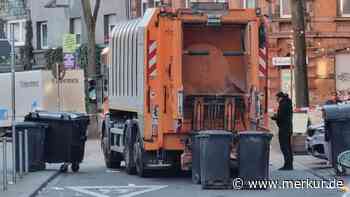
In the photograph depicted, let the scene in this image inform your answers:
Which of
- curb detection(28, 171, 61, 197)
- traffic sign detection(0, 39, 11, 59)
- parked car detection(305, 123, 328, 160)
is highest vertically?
traffic sign detection(0, 39, 11, 59)

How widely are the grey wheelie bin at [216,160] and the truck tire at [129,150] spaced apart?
331 centimetres

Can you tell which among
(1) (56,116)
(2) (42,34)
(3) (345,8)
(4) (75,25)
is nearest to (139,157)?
(1) (56,116)

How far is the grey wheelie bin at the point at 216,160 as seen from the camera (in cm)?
1631

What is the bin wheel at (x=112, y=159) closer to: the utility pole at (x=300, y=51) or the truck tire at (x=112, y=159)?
the truck tire at (x=112, y=159)

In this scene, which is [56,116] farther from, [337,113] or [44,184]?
[337,113]

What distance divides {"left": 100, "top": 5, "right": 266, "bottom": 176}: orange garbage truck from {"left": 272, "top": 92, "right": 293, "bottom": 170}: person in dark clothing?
72.2 inches

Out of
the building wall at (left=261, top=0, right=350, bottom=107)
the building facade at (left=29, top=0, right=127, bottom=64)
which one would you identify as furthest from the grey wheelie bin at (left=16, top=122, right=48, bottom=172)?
the building facade at (left=29, top=0, right=127, bottom=64)

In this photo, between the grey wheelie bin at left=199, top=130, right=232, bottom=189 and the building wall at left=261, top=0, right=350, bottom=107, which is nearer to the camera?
the grey wheelie bin at left=199, top=130, right=232, bottom=189

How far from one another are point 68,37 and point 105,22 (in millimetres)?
11638

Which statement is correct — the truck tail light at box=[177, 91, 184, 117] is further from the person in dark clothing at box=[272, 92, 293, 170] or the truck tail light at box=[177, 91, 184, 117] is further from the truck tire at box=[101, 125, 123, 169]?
the truck tire at box=[101, 125, 123, 169]

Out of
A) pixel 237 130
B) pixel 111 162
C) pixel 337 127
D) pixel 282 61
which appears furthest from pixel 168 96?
pixel 282 61

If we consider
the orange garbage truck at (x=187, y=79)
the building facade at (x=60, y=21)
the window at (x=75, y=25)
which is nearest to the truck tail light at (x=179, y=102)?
the orange garbage truck at (x=187, y=79)

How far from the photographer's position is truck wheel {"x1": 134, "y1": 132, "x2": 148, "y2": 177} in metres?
18.7

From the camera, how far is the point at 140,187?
17.2m
